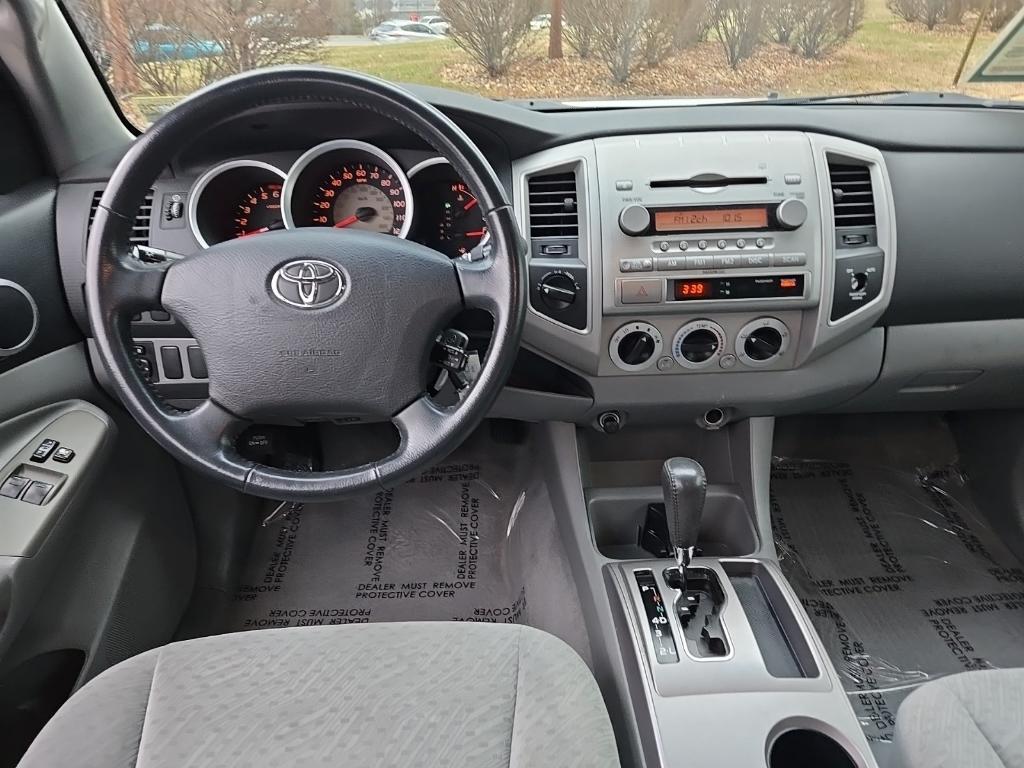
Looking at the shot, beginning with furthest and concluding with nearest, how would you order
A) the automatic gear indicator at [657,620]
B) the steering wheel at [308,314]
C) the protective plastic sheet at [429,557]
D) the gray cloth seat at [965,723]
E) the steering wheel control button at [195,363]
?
the protective plastic sheet at [429,557]
the steering wheel control button at [195,363]
the automatic gear indicator at [657,620]
the steering wheel at [308,314]
the gray cloth seat at [965,723]

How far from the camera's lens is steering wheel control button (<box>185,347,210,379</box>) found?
58.7 inches

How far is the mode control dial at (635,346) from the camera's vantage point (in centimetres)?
147

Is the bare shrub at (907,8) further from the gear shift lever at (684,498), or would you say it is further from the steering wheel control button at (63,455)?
the steering wheel control button at (63,455)

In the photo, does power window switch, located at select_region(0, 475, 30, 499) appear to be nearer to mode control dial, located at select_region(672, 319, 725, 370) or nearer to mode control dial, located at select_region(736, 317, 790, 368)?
mode control dial, located at select_region(672, 319, 725, 370)

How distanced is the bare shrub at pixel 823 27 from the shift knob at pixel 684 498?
0.89 meters

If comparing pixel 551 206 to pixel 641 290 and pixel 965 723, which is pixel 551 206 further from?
pixel 965 723

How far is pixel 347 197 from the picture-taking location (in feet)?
4.87

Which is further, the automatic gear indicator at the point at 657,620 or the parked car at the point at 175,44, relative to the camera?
the parked car at the point at 175,44

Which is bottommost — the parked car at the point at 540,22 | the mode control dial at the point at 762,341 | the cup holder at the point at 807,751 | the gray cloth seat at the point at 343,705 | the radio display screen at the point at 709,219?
the cup holder at the point at 807,751

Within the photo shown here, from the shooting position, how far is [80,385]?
5.07ft

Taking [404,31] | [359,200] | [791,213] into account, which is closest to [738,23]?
[791,213]

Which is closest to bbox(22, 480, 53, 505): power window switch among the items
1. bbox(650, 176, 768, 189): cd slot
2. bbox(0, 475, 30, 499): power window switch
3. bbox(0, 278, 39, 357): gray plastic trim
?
bbox(0, 475, 30, 499): power window switch

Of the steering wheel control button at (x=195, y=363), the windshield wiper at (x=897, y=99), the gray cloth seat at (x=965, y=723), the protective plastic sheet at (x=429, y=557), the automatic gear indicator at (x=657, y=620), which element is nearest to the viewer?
the gray cloth seat at (x=965, y=723)

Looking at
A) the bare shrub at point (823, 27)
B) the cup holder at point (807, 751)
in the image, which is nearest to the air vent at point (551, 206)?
the bare shrub at point (823, 27)
